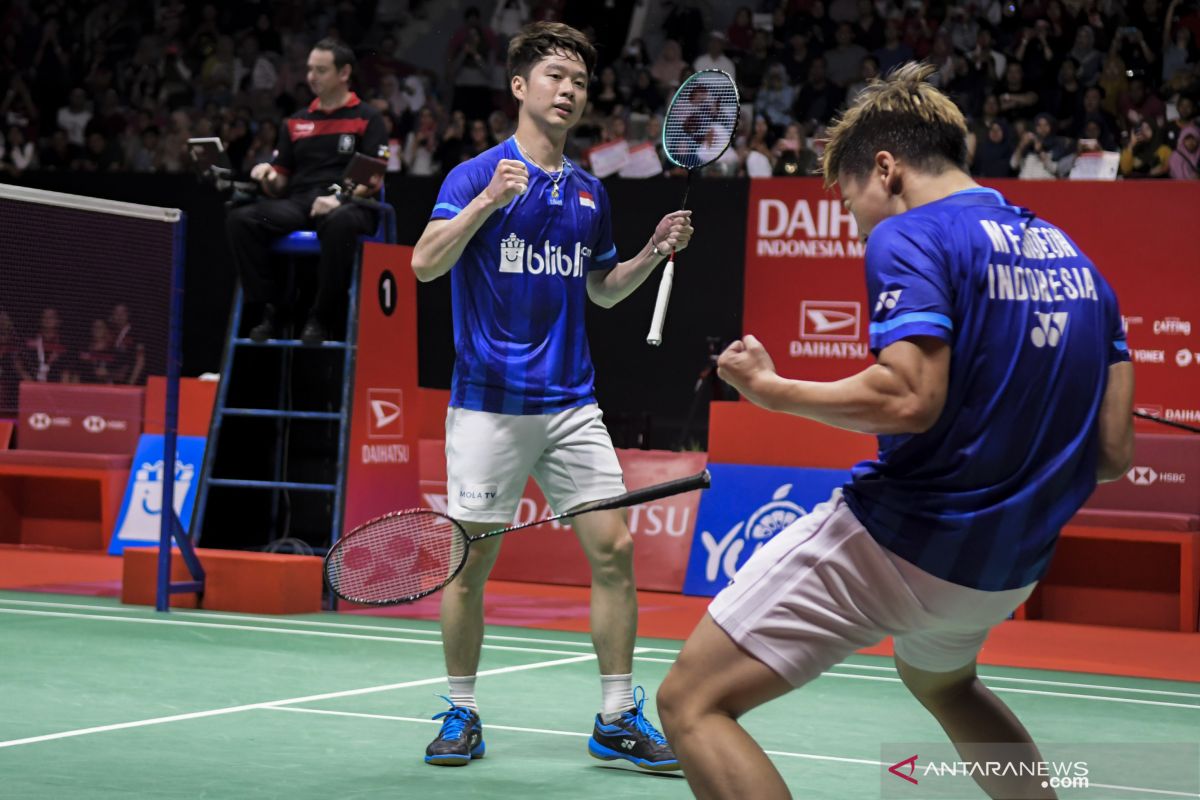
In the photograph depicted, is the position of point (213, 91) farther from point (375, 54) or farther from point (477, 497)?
point (477, 497)

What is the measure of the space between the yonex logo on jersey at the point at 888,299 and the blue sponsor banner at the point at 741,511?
20.9 ft

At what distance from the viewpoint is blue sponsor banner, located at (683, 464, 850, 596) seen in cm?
918

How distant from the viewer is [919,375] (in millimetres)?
2703

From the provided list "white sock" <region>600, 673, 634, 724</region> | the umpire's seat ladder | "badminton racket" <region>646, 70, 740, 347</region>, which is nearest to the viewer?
"white sock" <region>600, 673, 634, 724</region>

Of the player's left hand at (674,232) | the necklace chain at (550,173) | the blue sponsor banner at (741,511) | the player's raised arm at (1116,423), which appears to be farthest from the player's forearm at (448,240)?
the blue sponsor banner at (741,511)

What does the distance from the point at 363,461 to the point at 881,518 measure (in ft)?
19.6

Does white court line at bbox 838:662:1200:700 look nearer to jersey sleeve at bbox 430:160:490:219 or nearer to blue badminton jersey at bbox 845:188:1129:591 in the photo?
jersey sleeve at bbox 430:160:490:219

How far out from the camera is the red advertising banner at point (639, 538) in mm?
9656

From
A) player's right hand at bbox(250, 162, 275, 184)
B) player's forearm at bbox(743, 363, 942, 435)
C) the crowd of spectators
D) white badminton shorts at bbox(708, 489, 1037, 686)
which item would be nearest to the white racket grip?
white badminton shorts at bbox(708, 489, 1037, 686)

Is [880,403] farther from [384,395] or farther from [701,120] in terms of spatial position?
[384,395]

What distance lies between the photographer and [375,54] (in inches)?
664

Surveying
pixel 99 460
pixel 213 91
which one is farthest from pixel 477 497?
pixel 213 91

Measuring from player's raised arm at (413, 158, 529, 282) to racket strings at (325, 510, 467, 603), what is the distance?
0.87 metres

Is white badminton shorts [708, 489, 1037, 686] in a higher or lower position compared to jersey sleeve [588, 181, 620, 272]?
lower
